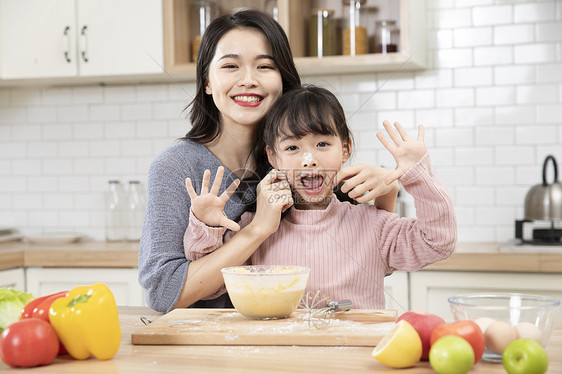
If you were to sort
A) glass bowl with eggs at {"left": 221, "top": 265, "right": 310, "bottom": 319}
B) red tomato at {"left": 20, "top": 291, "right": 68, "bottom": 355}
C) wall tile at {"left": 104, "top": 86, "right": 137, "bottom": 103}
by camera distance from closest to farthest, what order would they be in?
red tomato at {"left": 20, "top": 291, "right": 68, "bottom": 355} → glass bowl with eggs at {"left": 221, "top": 265, "right": 310, "bottom": 319} → wall tile at {"left": 104, "top": 86, "right": 137, "bottom": 103}

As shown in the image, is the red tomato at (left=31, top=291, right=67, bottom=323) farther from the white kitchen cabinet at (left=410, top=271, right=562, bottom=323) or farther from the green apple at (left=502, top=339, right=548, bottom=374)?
the white kitchen cabinet at (left=410, top=271, right=562, bottom=323)

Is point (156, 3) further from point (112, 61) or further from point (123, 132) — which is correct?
point (123, 132)

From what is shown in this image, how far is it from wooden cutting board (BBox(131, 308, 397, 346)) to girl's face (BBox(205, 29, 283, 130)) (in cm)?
62

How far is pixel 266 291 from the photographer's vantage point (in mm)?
1232

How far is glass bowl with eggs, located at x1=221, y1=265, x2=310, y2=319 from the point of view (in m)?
1.23

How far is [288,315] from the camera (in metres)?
1.28

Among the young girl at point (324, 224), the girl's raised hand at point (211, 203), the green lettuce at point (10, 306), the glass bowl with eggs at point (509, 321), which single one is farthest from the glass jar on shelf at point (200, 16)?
the glass bowl with eggs at point (509, 321)

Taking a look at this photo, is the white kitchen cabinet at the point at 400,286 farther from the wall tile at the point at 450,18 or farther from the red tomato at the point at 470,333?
the red tomato at the point at 470,333

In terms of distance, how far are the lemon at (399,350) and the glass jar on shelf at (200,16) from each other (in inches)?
90.0

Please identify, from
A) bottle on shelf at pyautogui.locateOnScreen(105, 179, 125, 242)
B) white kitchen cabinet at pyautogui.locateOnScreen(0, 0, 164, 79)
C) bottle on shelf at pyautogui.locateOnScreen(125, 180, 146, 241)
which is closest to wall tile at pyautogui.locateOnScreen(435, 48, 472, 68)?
white kitchen cabinet at pyautogui.locateOnScreen(0, 0, 164, 79)

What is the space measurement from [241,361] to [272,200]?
573 millimetres

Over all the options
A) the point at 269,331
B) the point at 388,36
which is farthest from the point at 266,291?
the point at 388,36

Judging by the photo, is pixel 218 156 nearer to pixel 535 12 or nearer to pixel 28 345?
pixel 28 345

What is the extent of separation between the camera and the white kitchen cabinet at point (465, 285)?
2406 millimetres
